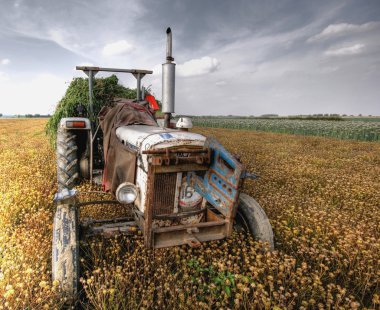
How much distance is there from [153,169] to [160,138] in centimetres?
33

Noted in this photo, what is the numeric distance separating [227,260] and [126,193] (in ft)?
4.63

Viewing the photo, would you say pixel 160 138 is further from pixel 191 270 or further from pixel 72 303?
pixel 72 303

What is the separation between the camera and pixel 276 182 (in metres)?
6.43

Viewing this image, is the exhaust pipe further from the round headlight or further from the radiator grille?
the round headlight

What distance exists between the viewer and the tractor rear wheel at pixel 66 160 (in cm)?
429

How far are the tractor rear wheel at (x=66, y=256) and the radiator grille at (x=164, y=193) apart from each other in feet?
2.75

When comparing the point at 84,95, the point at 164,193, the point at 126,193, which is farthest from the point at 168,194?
the point at 84,95

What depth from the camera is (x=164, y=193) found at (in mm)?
2889

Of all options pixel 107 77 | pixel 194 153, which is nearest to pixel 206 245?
pixel 194 153

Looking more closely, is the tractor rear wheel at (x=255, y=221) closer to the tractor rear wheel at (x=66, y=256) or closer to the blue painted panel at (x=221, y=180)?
the blue painted panel at (x=221, y=180)

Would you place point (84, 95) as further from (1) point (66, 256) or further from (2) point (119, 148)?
(1) point (66, 256)

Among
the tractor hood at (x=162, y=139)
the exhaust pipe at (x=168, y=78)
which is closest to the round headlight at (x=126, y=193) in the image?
the tractor hood at (x=162, y=139)

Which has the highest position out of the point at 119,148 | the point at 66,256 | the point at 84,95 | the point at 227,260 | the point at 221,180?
the point at 84,95

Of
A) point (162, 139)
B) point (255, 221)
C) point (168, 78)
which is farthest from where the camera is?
point (255, 221)
